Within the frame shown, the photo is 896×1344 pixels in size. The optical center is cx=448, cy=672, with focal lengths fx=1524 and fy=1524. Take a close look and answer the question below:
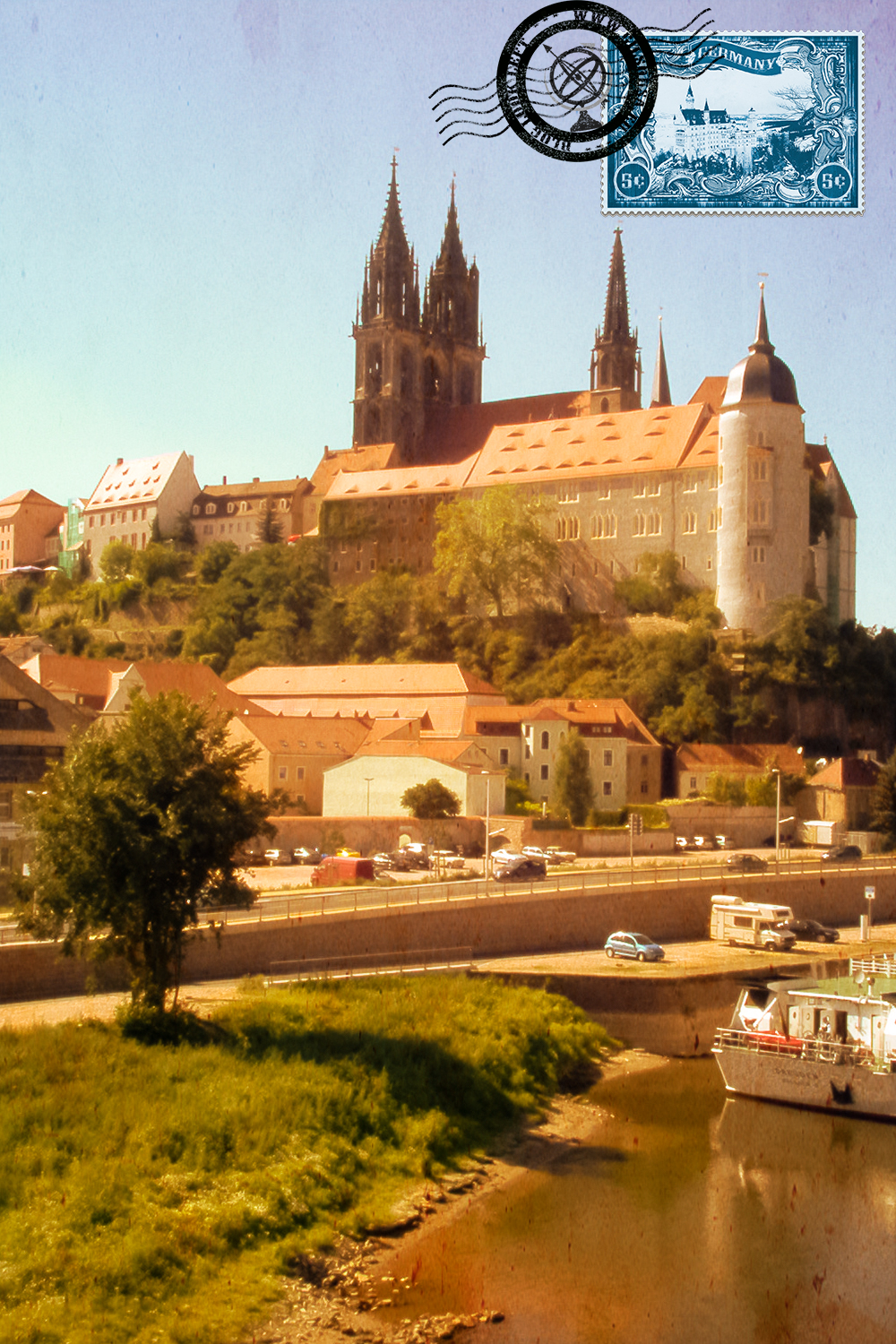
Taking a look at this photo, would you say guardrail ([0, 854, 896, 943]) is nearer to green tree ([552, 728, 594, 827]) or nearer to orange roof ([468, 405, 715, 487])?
green tree ([552, 728, 594, 827])

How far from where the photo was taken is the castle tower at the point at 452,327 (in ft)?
373

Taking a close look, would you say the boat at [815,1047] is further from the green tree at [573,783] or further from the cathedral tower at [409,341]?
the cathedral tower at [409,341]

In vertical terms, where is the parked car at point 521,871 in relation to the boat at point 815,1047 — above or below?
above

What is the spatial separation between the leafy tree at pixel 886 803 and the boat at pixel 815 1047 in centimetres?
3062

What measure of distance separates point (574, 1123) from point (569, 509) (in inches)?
2509

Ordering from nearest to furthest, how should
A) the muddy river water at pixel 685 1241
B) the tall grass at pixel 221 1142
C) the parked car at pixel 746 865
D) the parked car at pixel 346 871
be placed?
the tall grass at pixel 221 1142 < the muddy river water at pixel 685 1241 < the parked car at pixel 346 871 < the parked car at pixel 746 865

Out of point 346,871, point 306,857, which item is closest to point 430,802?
point 306,857

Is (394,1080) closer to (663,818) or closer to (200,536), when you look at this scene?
(663,818)

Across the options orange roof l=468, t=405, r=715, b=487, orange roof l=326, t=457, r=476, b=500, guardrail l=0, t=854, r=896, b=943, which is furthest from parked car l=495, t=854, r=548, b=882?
orange roof l=326, t=457, r=476, b=500

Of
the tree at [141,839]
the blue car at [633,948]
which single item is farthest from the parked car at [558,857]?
the tree at [141,839]

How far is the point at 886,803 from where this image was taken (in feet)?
202

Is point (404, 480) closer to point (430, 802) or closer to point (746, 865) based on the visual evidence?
point (430, 802)

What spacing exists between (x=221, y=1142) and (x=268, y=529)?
284ft

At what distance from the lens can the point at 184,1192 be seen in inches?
798
